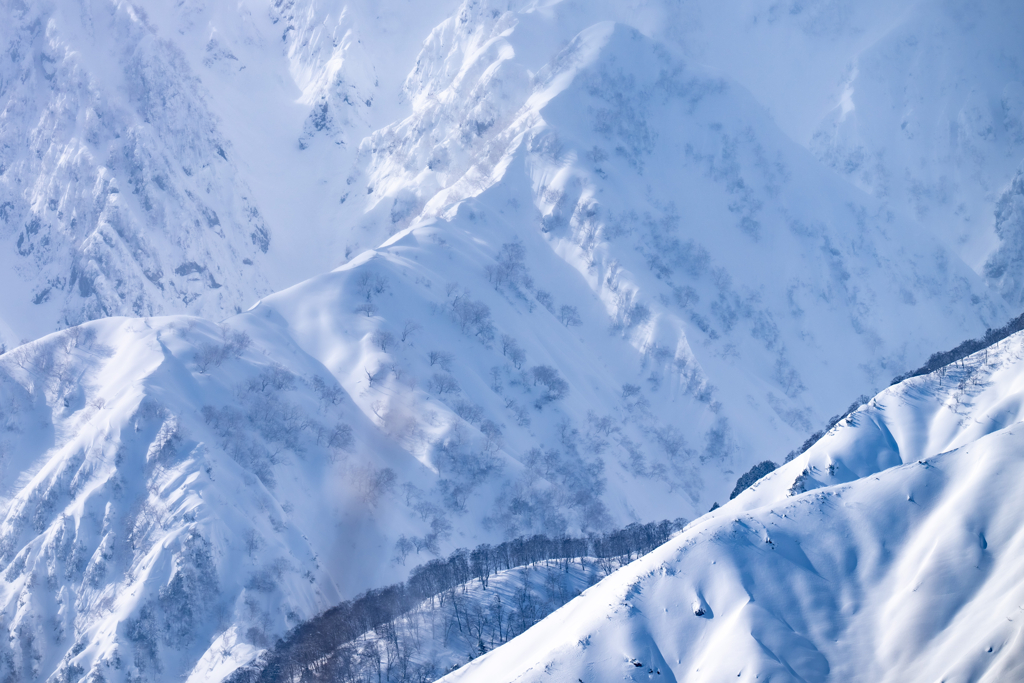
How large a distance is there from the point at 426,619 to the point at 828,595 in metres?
41.5

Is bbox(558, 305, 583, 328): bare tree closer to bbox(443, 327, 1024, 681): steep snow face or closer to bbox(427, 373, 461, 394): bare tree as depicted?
bbox(427, 373, 461, 394): bare tree

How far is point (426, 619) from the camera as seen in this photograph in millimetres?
88438

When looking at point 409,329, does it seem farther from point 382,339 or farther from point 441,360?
point 441,360

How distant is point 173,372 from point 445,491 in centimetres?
4060

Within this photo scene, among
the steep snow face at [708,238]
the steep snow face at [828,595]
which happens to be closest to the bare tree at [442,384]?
the steep snow face at [708,238]

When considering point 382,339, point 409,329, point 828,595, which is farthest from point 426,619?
point 409,329

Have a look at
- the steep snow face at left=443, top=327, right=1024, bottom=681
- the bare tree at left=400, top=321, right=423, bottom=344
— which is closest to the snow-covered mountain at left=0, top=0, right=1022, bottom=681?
the bare tree at left=400, top=321, right=423, bottom=344

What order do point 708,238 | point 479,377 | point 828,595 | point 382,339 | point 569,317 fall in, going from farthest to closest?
point 708,238
point 569,317
point 479,377
point 382,339
point 828,595

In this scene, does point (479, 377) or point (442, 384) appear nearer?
point (442, 384)

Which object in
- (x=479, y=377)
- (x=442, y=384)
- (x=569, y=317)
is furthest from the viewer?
(x=569, y=317)

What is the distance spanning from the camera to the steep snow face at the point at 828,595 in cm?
5766

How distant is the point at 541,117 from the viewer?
186 meters

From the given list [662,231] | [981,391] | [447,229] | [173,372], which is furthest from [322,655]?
[662,231]

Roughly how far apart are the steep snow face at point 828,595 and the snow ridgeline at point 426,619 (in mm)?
16071
